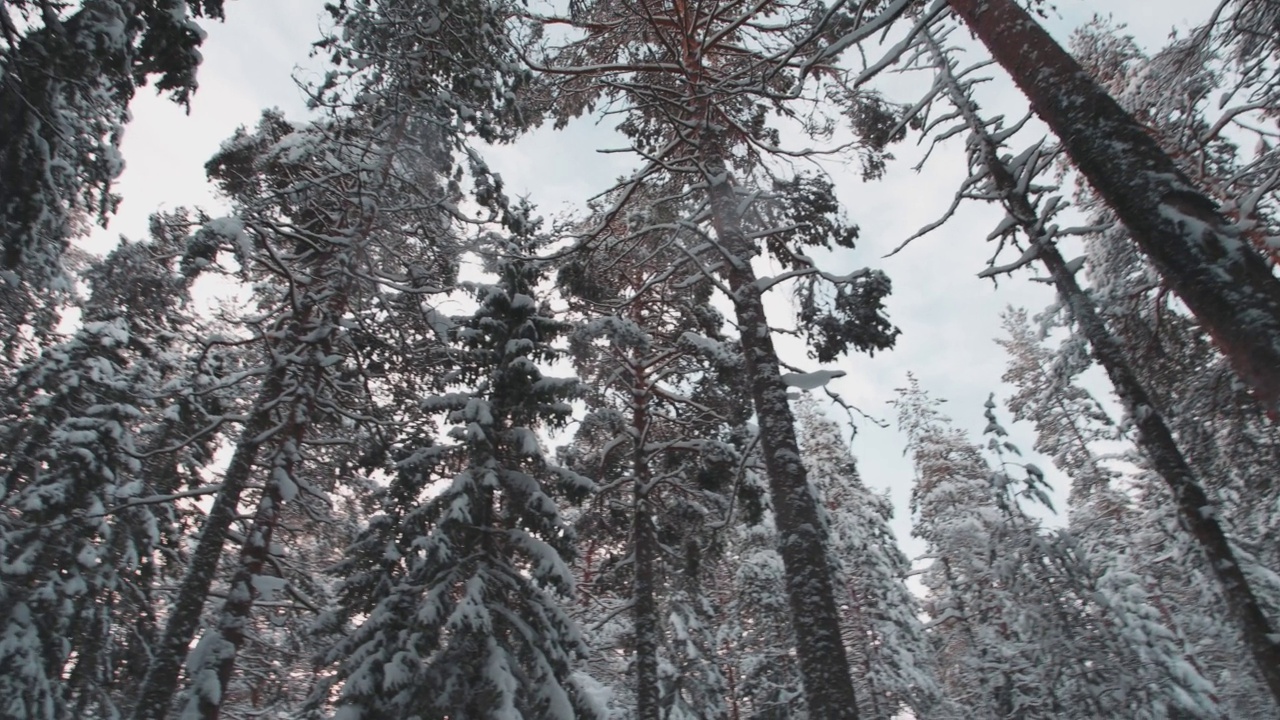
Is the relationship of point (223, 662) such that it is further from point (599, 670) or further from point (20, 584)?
point (599, 670)

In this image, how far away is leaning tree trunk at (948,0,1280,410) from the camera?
291 cm

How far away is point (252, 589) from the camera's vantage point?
7.83 metres

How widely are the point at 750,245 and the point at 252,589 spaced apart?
8248 mm

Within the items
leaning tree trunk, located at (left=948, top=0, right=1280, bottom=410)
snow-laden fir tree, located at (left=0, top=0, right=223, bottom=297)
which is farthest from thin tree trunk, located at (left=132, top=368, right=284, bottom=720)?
leaning tree trunk, located at (left=948, top=0, right=1280, bottom=410)

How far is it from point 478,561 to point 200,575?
3675 millimetres

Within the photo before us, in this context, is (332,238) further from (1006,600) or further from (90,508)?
(1006,600)

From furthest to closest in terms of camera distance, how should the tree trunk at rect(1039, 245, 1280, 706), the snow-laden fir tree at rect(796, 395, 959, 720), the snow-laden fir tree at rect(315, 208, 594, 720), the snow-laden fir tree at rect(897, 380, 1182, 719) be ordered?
1. the snow-laden fir tree at rect(796, 395, 959, 720)
2. the snow-laden fir tree at rect(897, 380, 1182, 719)
3. the snow-laden fir tree at rect(315, 208, 594, 720)
4. the tree trunk at rect(1039, 245, 1280, 706)

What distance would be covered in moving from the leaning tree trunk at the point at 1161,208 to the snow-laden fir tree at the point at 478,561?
5.68m

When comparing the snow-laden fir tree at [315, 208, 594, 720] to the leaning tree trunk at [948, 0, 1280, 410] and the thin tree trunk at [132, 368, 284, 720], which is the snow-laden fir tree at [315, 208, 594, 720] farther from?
the leaning tree trunk at [948, 0, 1280, 410]

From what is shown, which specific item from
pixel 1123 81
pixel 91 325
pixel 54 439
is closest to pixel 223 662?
pixel 54 439

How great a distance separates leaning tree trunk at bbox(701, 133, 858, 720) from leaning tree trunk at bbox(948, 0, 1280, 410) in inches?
127

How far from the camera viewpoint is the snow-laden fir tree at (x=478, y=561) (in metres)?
7.55

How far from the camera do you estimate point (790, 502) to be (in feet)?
19.2

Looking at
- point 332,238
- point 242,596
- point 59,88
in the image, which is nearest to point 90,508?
point 242,596
